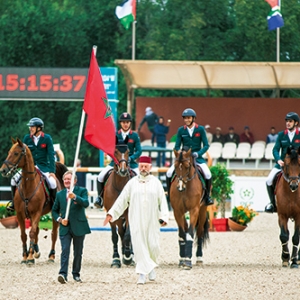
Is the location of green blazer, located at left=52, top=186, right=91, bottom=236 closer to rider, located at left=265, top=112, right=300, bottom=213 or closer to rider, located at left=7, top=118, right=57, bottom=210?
rider, located at left=7, top=118, right=57, bottom=210

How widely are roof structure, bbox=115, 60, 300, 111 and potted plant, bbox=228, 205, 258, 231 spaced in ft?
42.9

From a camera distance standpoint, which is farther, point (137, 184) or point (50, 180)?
point (50, 180)

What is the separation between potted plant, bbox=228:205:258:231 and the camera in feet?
83.8

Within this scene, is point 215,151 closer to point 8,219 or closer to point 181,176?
point 8,219

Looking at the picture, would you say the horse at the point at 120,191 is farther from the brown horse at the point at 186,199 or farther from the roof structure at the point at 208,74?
the roof structure at the point at 208,74

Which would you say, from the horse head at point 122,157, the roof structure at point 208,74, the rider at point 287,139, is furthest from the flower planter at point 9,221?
the roof structure at point 208,74

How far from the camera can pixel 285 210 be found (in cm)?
1703

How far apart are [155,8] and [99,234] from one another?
27867 mm

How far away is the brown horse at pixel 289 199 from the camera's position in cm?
1661

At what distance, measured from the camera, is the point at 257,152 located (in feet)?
132

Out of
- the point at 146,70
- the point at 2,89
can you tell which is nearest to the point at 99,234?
the point at 2,89

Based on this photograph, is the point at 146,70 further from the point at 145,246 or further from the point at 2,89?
the point at 145,246

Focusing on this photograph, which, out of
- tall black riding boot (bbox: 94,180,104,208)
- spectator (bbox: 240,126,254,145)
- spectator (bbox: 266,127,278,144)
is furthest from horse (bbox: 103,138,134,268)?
spectator (bbox: 240,126,254,145)

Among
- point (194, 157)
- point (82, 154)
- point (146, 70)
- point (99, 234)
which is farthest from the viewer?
point (82, 154)
